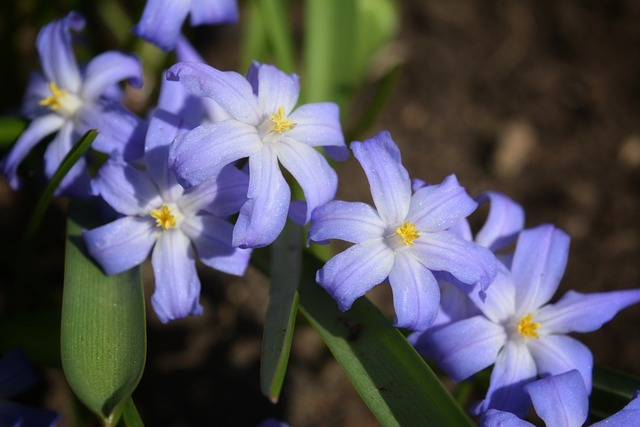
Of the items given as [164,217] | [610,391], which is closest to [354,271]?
[164,217]

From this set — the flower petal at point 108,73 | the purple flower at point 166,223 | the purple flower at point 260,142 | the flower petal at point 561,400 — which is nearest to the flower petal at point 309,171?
the purple flower at point 260,142

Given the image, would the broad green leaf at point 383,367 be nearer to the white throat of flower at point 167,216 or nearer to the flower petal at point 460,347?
the flower petal at point 460,347

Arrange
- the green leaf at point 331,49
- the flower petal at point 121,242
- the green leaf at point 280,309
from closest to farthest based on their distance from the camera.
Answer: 1. the green leaf at point 280,309
2. the flower petal at point 121,242
3. the green leaf at point 331,49

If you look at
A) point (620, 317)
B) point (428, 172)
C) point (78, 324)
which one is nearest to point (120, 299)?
point (78, 324)

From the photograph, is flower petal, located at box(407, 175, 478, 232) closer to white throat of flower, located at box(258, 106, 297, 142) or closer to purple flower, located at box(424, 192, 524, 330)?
purple flower, located at box(424, 192, 524, 330)

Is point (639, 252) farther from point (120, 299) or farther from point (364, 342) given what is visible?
point (120, 299)

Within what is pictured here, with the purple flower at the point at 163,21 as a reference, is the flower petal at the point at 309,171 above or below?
below
